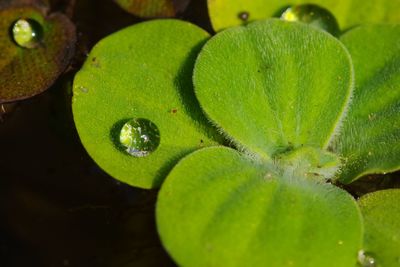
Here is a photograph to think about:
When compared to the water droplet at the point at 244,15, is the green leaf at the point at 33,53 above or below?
below

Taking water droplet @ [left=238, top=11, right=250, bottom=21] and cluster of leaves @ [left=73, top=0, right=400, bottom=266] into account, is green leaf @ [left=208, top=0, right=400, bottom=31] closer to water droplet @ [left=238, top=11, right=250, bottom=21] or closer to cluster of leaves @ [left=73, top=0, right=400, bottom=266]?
water droplet @ [left=238, top=11, right=250, bottom=21]

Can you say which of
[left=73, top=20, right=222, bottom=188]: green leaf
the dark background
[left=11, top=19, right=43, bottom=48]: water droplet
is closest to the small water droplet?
[left=73, top=20, right=222, bottom=188]: green leaf

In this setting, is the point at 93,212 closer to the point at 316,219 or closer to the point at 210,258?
the point at 210,258

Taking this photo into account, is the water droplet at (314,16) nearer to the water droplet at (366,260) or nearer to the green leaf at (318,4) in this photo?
the green leaf at (318,4)

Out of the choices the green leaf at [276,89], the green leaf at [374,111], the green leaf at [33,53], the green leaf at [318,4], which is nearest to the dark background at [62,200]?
the green leaf at [33,53]

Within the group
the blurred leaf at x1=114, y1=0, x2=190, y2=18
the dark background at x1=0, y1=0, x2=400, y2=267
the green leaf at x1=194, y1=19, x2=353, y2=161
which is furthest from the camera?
the blurred leaf at x1=114, y1=0, x2=190, y2=18

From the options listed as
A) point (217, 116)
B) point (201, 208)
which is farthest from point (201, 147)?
point (201, 208)

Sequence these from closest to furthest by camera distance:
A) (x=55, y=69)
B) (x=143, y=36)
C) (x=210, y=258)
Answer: (x=210, y=258) → (x=143, y=36) → (x=55, y=69)
